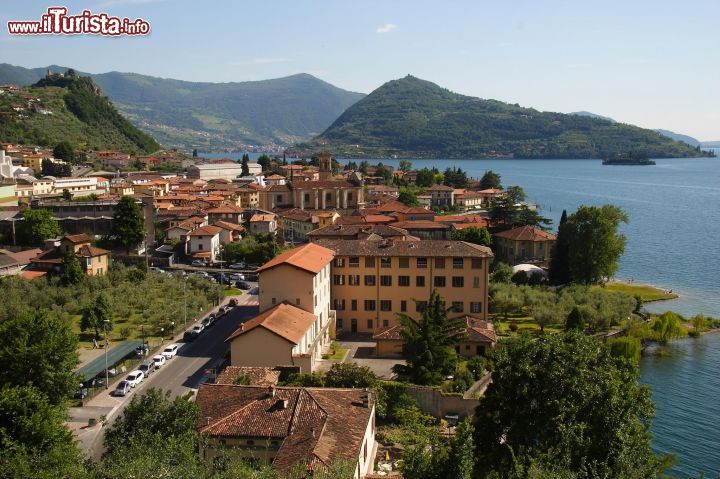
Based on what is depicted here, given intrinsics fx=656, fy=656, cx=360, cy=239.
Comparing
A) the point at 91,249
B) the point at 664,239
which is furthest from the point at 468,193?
the point at 91,249

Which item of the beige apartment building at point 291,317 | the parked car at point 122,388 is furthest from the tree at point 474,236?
the parked car at point 122,388

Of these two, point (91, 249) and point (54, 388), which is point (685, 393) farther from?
point (91, 249)

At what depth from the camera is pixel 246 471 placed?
13.6m

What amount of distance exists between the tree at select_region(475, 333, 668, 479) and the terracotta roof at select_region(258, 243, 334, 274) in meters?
15.5

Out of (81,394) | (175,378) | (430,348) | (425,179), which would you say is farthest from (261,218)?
(425,179)

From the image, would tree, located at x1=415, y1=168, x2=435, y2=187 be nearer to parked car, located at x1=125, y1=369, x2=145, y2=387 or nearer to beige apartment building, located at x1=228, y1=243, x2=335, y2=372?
beige apartment building, located at x1=228, y1=243, x2=335, y2=372

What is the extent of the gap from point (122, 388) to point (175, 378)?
2.31 m

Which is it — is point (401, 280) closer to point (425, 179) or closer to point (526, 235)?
point (526, 235)

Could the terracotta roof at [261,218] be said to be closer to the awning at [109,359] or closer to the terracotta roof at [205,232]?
the terracotta roof at [205,232]

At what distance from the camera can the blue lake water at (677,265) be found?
26.8 metres

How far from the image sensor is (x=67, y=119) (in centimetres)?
11644

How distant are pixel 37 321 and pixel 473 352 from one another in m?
19.5

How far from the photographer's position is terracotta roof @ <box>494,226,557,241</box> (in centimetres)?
5775

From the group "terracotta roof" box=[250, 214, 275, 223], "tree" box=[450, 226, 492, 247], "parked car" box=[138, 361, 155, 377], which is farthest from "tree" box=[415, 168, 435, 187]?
→ "parked car" box=[138, 361, 155, 377]
